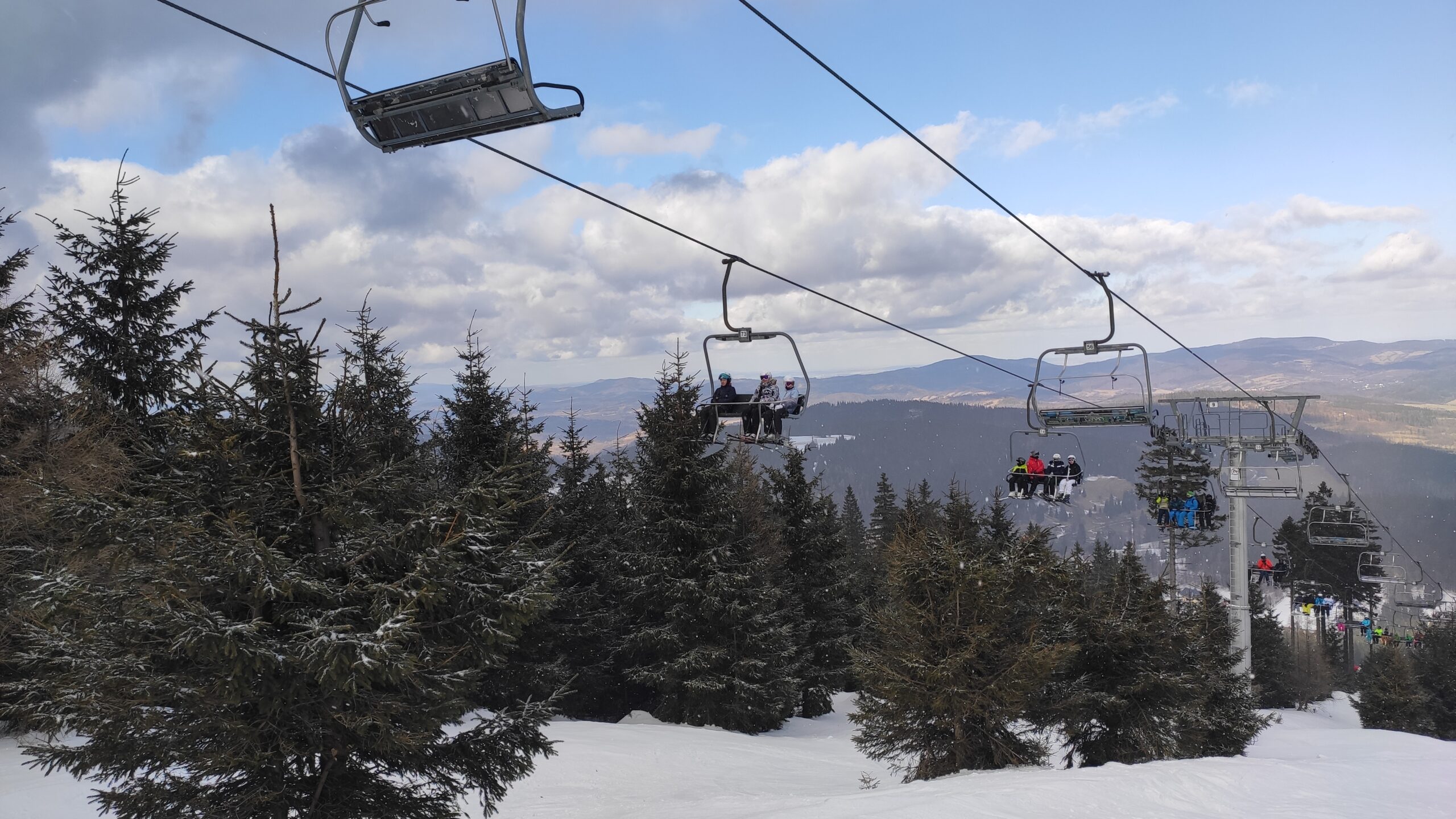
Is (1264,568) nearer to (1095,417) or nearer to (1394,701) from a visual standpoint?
(1394,701)

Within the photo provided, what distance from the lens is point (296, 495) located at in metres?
8.84

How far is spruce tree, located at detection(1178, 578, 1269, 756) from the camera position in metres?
20.1

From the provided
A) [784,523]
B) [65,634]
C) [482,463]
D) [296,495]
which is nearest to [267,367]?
[296,495]

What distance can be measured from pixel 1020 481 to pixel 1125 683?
531cm

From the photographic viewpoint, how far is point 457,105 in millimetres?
5199

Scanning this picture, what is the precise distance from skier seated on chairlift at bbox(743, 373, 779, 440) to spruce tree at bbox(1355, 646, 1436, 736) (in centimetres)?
4149

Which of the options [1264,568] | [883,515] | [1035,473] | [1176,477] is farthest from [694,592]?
[1176,477]

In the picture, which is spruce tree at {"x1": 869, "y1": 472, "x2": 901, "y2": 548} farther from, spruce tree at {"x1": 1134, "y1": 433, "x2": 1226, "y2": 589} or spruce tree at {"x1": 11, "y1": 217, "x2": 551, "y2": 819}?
spruce tree at {"x1": 11, "y1": 217, "x2": 551, "y2": 819}

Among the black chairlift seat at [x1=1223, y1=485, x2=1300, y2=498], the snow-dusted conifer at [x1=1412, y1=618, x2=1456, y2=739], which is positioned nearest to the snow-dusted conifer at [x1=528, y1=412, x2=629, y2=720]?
the black chairlift seat at [x1=1223, y1=485, x2=1300, y2=498]

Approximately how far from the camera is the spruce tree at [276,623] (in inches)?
299

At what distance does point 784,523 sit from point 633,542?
29.2 ft

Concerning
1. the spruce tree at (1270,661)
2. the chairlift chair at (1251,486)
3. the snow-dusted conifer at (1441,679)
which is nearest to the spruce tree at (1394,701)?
the spruce tree at (1270,661)

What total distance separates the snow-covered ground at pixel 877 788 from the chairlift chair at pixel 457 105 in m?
10.7

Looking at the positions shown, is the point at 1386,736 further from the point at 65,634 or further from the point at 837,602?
the point at 65,634
